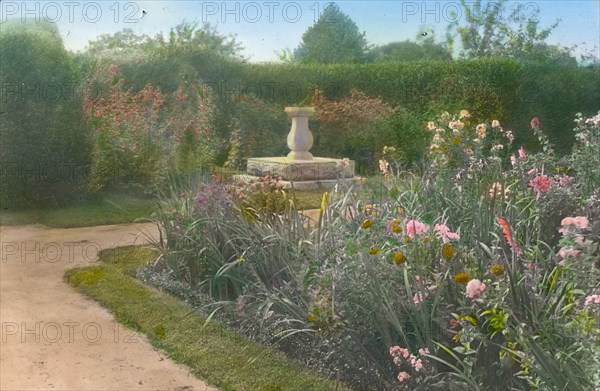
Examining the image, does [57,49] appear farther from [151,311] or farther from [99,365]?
[99,365]

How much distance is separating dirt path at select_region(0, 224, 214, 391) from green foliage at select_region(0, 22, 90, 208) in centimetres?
366

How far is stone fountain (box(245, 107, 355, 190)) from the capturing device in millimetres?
13469

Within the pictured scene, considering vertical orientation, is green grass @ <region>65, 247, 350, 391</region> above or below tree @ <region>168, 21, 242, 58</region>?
below

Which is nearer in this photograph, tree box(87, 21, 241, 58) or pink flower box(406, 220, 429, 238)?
pink flower box(406, 220, 429, 238)

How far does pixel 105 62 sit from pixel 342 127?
19.5 ft

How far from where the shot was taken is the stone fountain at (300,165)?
13469 mm

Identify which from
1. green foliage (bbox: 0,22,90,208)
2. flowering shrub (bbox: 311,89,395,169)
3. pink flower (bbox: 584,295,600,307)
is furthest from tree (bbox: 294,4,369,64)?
pink flower (bbox: 584,295,600,307)

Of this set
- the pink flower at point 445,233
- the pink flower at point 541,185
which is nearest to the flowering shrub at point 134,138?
the pink flower at point 541,185

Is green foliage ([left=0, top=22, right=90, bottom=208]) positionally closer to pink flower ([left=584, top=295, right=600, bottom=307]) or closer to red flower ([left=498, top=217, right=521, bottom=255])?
red flower ([left=498, top=217, right=521, bottom=255])

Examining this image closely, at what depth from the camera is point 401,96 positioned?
58.1 ft

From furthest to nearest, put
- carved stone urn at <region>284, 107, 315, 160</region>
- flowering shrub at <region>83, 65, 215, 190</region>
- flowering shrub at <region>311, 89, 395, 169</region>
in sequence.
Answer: flowering shrub at <region>311, 89, 395, 169</region>
carved stone urn at <region>284, 107, 315, 160</region>
flowering shrub at <region>83, 65, 215, 190</region>

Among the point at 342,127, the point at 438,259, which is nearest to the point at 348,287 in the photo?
the point at 438,259

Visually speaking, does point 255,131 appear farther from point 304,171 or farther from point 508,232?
point 508,232

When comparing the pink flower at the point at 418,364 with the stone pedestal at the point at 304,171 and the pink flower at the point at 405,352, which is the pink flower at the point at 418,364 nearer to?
the pink flower at the point at 405,352
